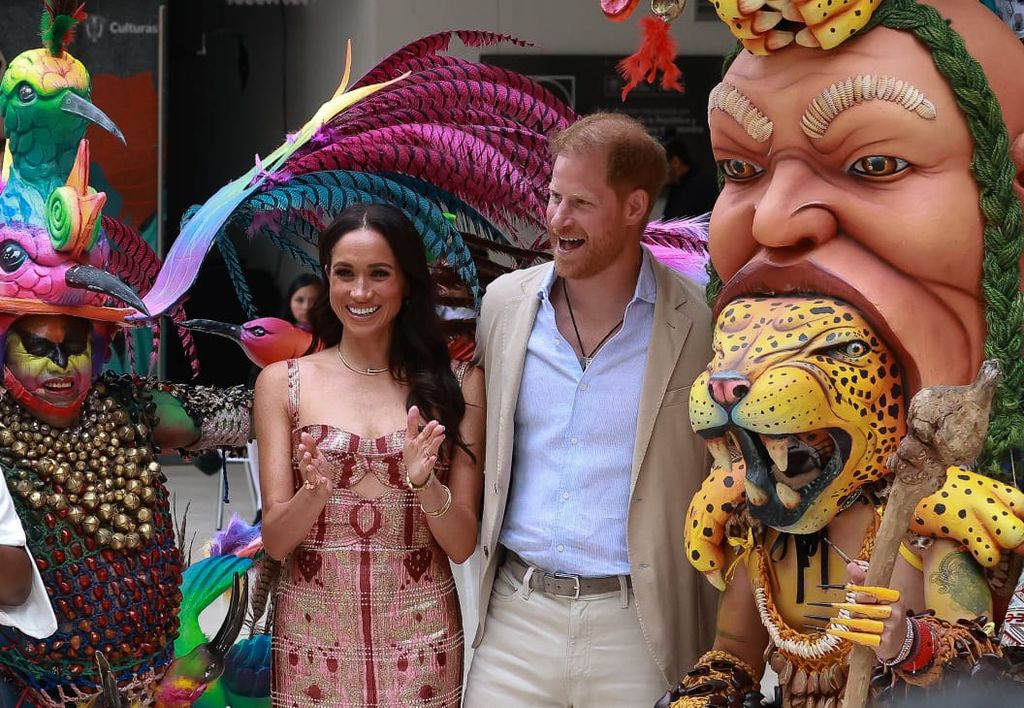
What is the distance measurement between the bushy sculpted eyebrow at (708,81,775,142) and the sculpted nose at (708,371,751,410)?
0.45 metres

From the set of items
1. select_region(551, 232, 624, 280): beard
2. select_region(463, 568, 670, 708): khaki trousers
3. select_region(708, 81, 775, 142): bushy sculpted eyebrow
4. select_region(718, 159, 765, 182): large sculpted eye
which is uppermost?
select_region(708, 81, 775, 142): bushy sculpted eyebrow

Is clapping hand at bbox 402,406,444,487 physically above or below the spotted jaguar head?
below

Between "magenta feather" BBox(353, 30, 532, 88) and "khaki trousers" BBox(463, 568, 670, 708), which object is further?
"magenta feather" BBox(353, 30, 532, 88)

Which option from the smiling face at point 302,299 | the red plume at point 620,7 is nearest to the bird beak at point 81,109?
the red plume at point 620,7

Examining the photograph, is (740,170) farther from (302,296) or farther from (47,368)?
(302,296)

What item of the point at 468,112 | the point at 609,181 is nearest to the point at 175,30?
the point at 468,112

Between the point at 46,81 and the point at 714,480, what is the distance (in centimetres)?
157

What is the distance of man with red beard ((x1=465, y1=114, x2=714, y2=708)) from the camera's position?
8.89ft

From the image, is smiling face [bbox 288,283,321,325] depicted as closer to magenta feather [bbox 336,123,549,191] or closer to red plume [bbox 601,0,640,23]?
magenta feather [bbox 336,123,549,191]

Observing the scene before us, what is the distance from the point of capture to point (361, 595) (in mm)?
2729

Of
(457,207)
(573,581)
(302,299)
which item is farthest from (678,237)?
(302,299)

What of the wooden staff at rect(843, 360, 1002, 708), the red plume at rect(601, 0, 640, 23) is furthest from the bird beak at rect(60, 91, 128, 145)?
the wooden staff at rect(843, 360, 1002, 708)

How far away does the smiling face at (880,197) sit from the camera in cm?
229

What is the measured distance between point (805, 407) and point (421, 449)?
74 centimetres
